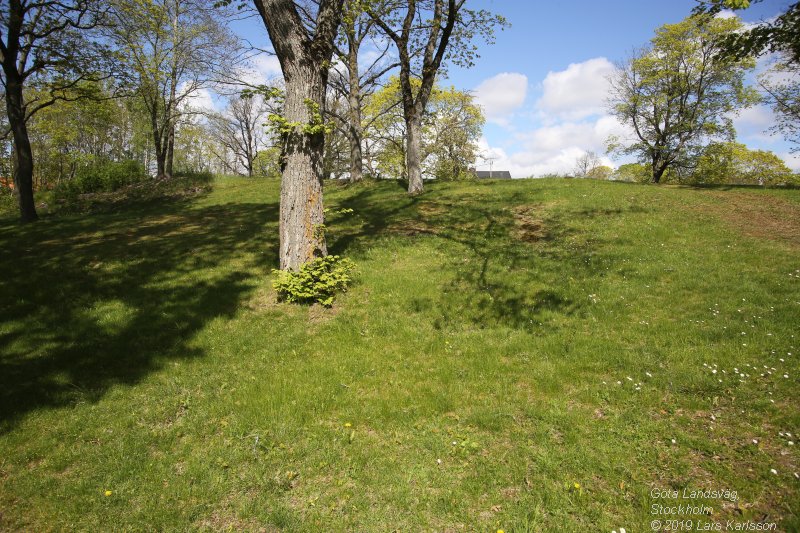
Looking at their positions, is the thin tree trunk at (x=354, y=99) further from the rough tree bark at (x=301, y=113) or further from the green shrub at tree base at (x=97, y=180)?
the green shrub at tree base at (x=97, y=180)

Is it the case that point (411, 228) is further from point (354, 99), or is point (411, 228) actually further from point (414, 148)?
point (354, 99)

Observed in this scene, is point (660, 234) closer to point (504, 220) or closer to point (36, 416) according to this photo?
point (504, 220)

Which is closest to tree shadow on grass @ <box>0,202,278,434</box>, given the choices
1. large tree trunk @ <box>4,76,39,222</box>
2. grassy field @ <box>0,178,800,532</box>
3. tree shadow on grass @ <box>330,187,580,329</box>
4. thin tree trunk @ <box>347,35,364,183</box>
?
grassy field @ <box>0,178,800,532</box>

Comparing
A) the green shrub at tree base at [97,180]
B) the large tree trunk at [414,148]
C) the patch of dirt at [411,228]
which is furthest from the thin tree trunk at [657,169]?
the green shrub at tree base at [97,180]

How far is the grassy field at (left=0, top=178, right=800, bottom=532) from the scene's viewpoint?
4121 mm

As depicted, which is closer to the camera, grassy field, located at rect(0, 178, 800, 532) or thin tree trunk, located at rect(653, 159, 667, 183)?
grassy field, located at rect(0, 178, 800, 532)

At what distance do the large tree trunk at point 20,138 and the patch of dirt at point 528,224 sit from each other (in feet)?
61.3

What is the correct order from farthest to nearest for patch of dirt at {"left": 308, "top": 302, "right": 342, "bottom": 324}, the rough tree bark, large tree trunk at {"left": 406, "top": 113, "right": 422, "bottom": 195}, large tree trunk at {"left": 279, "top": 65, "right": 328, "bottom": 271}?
large tree trunk at {"left": 406, "top": 113, "right": 422, "bottom": 195}, large tree trunk at {"left": 279, "top": 65, "right": 328, "bottom": 271}, the rough tree bark, patch of dirt at {"left": 308, "top": 302, "right": 342, "bottom": 324}

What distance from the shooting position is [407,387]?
19.6 ft

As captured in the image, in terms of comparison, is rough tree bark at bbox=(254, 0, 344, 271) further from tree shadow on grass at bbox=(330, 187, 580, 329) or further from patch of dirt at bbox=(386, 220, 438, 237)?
patch of dirt at bbox=(386, 220, 438, 237)

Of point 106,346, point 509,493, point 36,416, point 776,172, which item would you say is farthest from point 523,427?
point 776,172

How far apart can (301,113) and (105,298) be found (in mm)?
5843

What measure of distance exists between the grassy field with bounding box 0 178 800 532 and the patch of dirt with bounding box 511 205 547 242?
90cm

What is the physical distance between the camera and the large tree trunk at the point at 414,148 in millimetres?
16891
